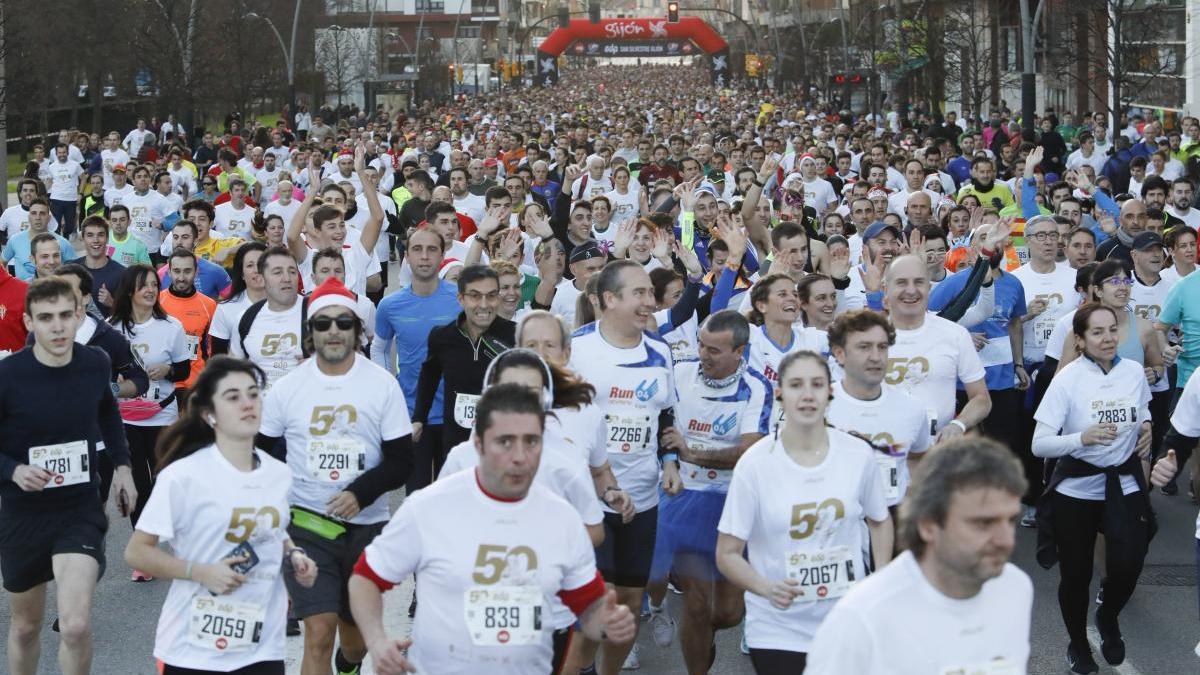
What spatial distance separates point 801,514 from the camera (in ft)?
19.7

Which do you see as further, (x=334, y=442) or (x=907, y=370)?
(x=907, y=370)

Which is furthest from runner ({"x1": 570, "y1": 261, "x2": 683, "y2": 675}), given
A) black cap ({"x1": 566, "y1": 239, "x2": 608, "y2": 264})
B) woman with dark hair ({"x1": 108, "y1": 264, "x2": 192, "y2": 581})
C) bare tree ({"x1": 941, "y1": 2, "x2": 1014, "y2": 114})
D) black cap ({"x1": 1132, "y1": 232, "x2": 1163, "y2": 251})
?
bare tree ({"x1": 941, "y1": 2, "x2": 1014, "y2": 114})

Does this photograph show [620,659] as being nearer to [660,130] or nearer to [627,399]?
[627,399]

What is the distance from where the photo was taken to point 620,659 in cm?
742

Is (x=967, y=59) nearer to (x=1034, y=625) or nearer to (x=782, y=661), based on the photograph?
(x=1034, y=625)

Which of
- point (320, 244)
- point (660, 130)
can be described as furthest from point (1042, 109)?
point (320, 244)

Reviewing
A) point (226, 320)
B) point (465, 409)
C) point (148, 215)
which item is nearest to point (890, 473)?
point (465, 409)

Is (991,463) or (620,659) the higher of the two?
(991,463)

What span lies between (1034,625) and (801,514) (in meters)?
3.26

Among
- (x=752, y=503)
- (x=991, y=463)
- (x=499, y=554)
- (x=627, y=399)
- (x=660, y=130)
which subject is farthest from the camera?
(x=660, y=130)

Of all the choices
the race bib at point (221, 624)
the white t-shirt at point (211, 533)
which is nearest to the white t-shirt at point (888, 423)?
the white t-shirt at point (211, 533)

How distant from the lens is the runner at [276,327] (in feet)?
29.9

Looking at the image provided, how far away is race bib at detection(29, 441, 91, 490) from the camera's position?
710 centimetres

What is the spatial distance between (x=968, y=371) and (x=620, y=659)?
2.17 metres
